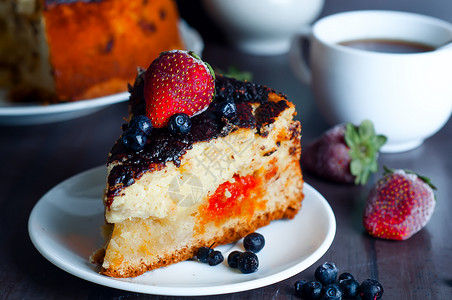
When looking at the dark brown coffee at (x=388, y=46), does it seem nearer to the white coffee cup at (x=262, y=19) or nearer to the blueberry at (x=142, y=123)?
the white coffee cup at (x=262, y=19)

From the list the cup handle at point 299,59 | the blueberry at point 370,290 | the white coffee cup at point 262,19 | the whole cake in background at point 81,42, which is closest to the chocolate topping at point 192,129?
the blueberry at point 370,290

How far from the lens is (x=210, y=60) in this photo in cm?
383

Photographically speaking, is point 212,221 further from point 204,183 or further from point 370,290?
point 370,290

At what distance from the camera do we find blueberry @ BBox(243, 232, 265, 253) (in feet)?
6.46

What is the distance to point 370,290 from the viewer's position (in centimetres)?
180

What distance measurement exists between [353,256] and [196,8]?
267cm

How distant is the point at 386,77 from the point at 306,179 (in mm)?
557

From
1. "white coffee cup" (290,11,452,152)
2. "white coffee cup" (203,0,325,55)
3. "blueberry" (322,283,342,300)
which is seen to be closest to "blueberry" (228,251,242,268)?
"blueberry" (322,283,342,300)

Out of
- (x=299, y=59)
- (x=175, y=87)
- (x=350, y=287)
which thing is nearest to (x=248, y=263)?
(x=350, y=287)

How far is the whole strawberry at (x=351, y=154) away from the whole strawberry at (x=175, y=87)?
77 cm

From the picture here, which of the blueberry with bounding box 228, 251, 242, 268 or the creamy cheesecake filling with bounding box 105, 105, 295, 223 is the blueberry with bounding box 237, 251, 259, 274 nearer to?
the blueberry with bounding box 228, 251, 242, 268

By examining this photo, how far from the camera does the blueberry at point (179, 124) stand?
74.1 inches

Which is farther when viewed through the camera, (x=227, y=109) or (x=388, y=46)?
(x=388, y=46)

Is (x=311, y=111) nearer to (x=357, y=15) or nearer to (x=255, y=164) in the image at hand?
(x=357, y=15)
